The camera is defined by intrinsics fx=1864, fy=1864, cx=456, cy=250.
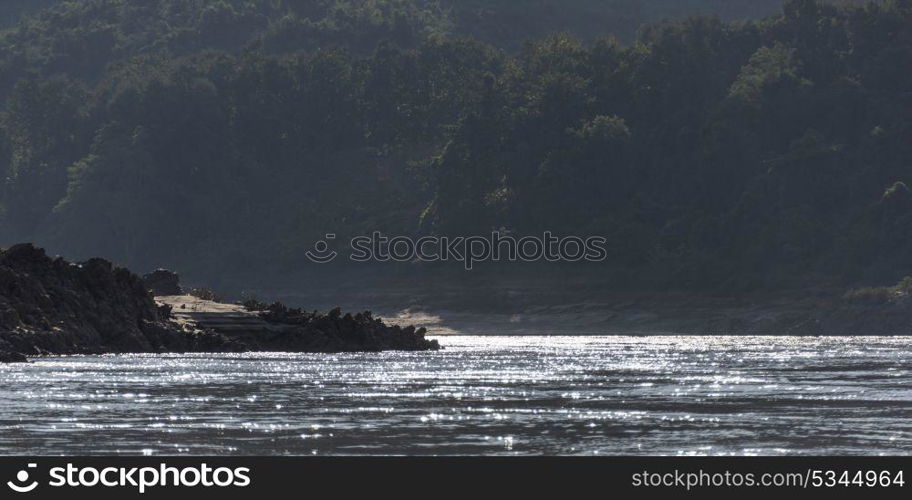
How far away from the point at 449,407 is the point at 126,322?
38.6 meters

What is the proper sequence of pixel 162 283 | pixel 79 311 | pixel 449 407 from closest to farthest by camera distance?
pixel 449 407 → pixel 79 311 → pixel 162 283

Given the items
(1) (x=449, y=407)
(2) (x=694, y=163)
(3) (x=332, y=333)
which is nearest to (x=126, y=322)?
(3) (x=332, y=333)

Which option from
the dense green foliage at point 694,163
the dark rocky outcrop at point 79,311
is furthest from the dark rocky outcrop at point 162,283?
the dense green foliage at point 694,163

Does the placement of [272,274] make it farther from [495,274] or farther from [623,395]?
[623,395]

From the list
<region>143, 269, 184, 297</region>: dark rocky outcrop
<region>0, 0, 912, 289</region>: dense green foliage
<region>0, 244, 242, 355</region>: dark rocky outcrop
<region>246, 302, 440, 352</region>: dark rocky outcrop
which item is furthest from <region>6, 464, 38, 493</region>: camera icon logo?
<region>0, 0, 912, 289</region>: dense green foliage

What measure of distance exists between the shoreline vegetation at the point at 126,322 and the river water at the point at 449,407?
3.55 meters

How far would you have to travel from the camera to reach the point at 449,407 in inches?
1834

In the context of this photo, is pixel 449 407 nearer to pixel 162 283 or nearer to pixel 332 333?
pixel 332 333

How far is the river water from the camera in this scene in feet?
118

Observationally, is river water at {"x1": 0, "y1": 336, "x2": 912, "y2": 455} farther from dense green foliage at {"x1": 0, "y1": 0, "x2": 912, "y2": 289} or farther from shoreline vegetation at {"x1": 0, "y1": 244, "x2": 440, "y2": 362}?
dense green foliage at {"x1": 0, "y1": 0, "x2": 912, "y2": 289}

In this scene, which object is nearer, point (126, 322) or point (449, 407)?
point (449, 407)

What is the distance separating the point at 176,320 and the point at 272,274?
100650 millimetres

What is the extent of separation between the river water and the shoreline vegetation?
3549 mm

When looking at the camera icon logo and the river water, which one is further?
the river water
